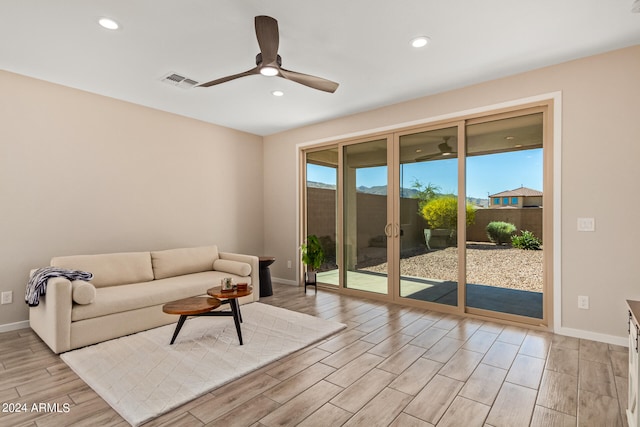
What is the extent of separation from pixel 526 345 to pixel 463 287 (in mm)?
988

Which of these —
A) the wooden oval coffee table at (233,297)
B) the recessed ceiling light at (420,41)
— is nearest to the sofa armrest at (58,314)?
the wooden oval coffee table at (233,297)

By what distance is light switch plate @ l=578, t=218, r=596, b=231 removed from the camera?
313 cm

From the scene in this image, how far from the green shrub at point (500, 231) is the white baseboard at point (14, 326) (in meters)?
5.36

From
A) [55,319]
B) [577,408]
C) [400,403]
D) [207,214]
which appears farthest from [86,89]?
[577,408]

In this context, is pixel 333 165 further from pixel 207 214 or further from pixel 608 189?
pixel 608 189

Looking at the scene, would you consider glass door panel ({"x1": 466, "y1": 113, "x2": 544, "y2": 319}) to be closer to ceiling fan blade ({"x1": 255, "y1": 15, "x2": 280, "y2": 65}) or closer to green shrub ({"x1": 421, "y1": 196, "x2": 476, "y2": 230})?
green shrub ({"x1": 421, "y1": 196, "x2": 476, "y2": 230})

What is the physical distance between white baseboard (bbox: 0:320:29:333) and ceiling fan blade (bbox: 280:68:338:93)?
12.6 ft

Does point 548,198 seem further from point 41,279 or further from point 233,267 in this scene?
point 41,279

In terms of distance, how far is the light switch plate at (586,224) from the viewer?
313cm

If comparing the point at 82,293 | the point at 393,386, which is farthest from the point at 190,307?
the point at 393,386

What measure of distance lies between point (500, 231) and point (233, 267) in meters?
3.44

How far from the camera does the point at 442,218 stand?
4.20 meters

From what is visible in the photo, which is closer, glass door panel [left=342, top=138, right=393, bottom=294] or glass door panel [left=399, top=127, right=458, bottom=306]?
glass door panel [left=399, top=127, right=458, bottom=306]

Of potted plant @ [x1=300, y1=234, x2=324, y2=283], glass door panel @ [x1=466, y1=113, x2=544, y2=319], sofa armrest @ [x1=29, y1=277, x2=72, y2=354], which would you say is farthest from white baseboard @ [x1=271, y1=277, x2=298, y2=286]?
sofa armrest @ [x1=29, y1=277, x2=72, y2=354]
